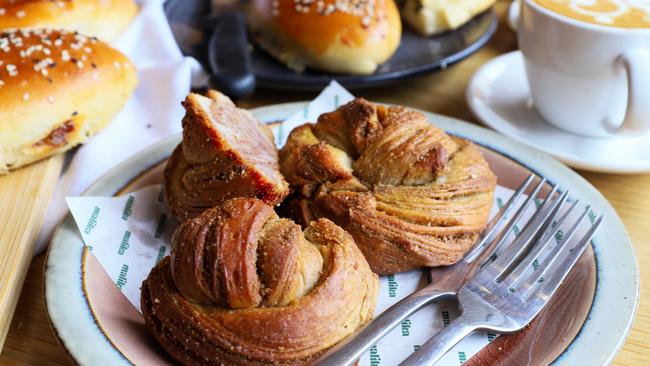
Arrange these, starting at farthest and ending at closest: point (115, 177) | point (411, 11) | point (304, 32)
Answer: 1. point (411, 11)
2. point (304, 32)
3. point (115, 177)

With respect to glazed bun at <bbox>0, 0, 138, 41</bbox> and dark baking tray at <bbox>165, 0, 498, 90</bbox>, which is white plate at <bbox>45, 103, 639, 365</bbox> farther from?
glazed bun at <bbox>0, 0, 138, 41</bbox>

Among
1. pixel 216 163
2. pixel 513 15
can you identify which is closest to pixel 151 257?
pixel 216 163

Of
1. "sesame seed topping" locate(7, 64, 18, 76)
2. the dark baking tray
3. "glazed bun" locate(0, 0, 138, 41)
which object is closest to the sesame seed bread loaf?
"sesame seed topping" locate(7, 64, 18, 76)

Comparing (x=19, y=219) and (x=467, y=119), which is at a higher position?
(x=19, y=219)

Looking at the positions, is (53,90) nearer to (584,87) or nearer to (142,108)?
(142,108)

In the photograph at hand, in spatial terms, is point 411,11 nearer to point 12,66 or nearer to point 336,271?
point 12,66

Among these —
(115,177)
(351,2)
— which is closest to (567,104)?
(351,2)

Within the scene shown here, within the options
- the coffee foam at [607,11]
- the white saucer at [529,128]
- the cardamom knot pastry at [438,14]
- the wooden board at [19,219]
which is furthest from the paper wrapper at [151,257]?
the cardamom knot pastry at [438,14]
